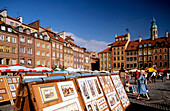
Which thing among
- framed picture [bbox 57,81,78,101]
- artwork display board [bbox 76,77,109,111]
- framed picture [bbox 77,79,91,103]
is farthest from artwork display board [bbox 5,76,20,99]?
framed picture [bbox 57,81,78,101]

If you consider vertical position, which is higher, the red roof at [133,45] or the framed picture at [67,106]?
the red roof at [133,45]

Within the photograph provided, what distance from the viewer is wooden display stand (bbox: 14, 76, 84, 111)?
7.52 feet

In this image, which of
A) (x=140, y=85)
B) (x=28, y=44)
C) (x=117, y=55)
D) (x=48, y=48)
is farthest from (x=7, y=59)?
(x=117, y=55)

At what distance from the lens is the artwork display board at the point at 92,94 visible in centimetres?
323

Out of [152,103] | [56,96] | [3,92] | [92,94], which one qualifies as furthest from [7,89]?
[152,103]

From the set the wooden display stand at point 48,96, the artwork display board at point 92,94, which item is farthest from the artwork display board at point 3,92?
the artwork display board at point 92,94

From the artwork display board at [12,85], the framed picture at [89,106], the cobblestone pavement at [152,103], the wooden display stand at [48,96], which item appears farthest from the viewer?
the artwork display board at [12,85]

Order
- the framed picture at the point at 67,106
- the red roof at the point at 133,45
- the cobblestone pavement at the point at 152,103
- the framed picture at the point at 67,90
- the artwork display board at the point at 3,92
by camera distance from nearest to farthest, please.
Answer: the framed picture at the point at 67,106 < the framed picture at the point at 67,90 < the cobblestone pavement at the point at 152,103 < the artwork display board at the point at 3,92 < the red roof at the point at 133,45

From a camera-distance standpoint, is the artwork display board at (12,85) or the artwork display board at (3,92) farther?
the artwork display board at (12,85)

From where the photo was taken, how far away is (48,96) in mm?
2455

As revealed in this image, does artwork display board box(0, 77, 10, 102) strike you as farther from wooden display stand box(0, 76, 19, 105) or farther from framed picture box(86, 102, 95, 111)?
framed picture box(86, 102, 95, 111)

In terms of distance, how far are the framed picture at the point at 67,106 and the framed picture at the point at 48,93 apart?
0.14 metres

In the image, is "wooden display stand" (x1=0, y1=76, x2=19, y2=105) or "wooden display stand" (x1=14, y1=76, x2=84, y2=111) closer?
"wooden display stand" (x1=14, y1=76, x2=84, y2=111)

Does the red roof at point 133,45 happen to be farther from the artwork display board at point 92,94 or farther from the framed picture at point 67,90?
the framed picture at point 67,90
